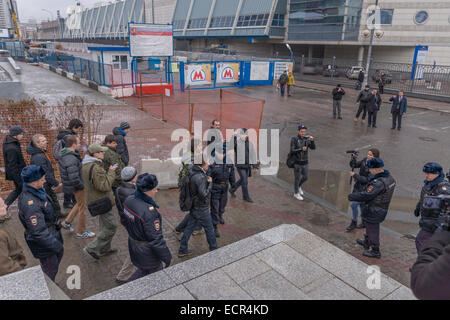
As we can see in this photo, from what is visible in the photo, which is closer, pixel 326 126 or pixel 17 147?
pixel 17 147

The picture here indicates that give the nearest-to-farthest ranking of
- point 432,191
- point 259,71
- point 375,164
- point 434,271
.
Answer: point 434,271 → point 432,191 → point 375,164 → point 259,71

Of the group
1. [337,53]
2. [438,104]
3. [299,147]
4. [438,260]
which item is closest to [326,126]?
[299,147]

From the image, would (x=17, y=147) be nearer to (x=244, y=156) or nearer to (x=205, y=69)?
(x=244, y=156)

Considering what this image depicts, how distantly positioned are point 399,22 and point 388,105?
73.3ft

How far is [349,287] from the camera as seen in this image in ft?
13.1

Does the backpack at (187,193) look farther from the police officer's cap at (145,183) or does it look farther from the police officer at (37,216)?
the police officer at (37,216)

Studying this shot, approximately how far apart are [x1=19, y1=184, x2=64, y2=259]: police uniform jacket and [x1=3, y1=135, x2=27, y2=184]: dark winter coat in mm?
2702

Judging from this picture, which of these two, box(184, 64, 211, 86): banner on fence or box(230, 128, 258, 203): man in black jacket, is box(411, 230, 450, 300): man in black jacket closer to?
box(230, 128, 258, 203): man in black jacket

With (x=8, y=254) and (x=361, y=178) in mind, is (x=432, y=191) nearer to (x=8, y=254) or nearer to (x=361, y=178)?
(x=361, y=178)

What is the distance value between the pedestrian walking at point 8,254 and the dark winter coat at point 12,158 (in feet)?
10.5

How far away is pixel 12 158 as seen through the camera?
601cm

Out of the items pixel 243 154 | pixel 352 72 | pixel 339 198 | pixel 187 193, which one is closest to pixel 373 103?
pixel 339 198

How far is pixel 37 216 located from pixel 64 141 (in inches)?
100

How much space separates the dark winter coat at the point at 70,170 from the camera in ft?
17.2
